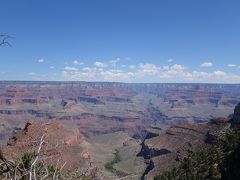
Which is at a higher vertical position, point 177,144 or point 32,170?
point 32,170

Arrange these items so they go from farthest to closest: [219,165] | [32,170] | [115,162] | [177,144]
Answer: [115,162] → [177,144] → [219,165] → [32,170]

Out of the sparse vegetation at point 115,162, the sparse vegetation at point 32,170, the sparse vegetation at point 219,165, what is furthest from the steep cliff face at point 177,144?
the sparse vegetation at point 32,170

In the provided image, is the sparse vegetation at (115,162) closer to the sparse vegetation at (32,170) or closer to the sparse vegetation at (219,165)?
the sparse vegetation at (219,165)

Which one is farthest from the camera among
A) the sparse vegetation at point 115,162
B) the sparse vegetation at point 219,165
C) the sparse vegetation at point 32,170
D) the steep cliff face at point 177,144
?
the sparse vegetation at point 115,162

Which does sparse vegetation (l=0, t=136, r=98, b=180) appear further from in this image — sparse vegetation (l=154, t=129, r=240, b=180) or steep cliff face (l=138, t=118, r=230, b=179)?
steep cliff face (l=138, t=118, r=230, b=179)

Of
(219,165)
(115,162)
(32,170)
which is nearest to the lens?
(32,170)

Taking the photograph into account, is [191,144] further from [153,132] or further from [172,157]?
[153,132]

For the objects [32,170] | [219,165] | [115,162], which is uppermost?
[32,170]

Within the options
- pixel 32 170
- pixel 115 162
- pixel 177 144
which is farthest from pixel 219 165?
pixel 115 162

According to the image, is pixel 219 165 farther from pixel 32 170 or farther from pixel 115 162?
pixel 115 162

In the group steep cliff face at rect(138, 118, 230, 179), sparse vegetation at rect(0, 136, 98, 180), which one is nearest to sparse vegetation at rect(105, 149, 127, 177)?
steep cliff face at rect(138, 118, 230, 179)

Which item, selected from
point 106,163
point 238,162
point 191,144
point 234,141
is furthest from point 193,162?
point 106,163

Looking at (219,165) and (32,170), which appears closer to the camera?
(32,170)

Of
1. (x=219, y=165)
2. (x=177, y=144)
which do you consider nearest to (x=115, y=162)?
(x=177, y=144)
